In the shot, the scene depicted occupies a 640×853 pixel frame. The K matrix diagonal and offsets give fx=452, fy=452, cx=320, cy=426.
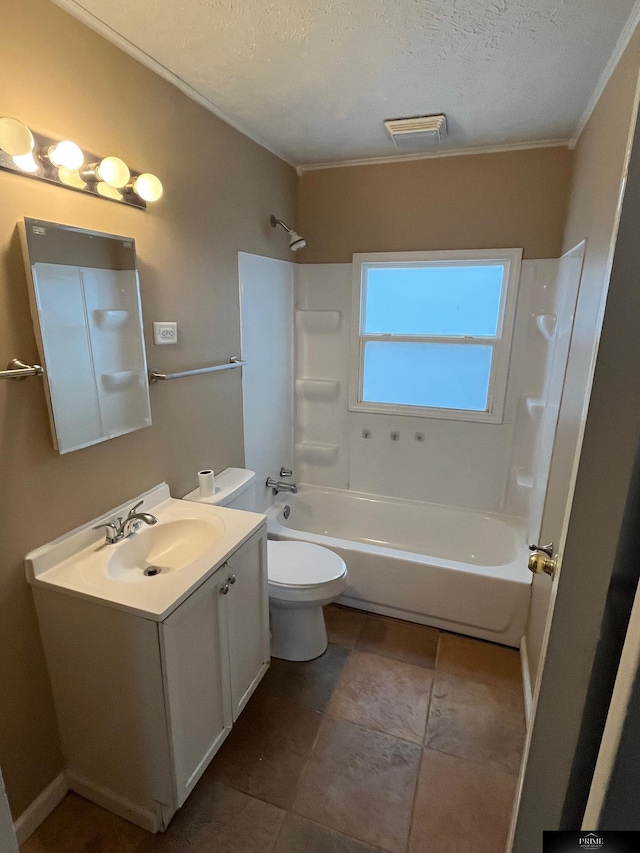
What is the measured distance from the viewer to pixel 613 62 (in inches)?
60.9

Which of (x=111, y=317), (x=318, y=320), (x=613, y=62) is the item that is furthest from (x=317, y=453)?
(x=613, y=62)

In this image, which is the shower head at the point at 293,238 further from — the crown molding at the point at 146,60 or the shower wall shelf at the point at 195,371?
the shower wall shelf at the point at 195,371

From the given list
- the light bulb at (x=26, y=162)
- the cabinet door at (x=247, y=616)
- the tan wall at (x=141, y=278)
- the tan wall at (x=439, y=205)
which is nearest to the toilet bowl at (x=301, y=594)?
the cabinet door at (x=247, y=616)

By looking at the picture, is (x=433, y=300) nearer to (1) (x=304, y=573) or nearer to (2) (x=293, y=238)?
(2) (x=293, y=238)

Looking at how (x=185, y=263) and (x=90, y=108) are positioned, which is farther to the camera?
(x=185, y=263)

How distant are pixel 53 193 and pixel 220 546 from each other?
121cm

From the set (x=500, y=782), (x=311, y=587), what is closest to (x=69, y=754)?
(x=311, y=587)

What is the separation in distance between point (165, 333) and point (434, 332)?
1.71 meters

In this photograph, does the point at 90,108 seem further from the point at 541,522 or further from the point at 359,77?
the point at 541,522

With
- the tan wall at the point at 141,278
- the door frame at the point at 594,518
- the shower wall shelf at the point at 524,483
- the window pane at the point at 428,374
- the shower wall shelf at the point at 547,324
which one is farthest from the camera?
the window pane at the point at 428,374

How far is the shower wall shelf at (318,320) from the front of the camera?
2979 mm

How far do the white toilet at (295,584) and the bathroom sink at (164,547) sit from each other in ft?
0.89

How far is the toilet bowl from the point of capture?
2.02m

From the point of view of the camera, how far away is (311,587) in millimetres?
2008
